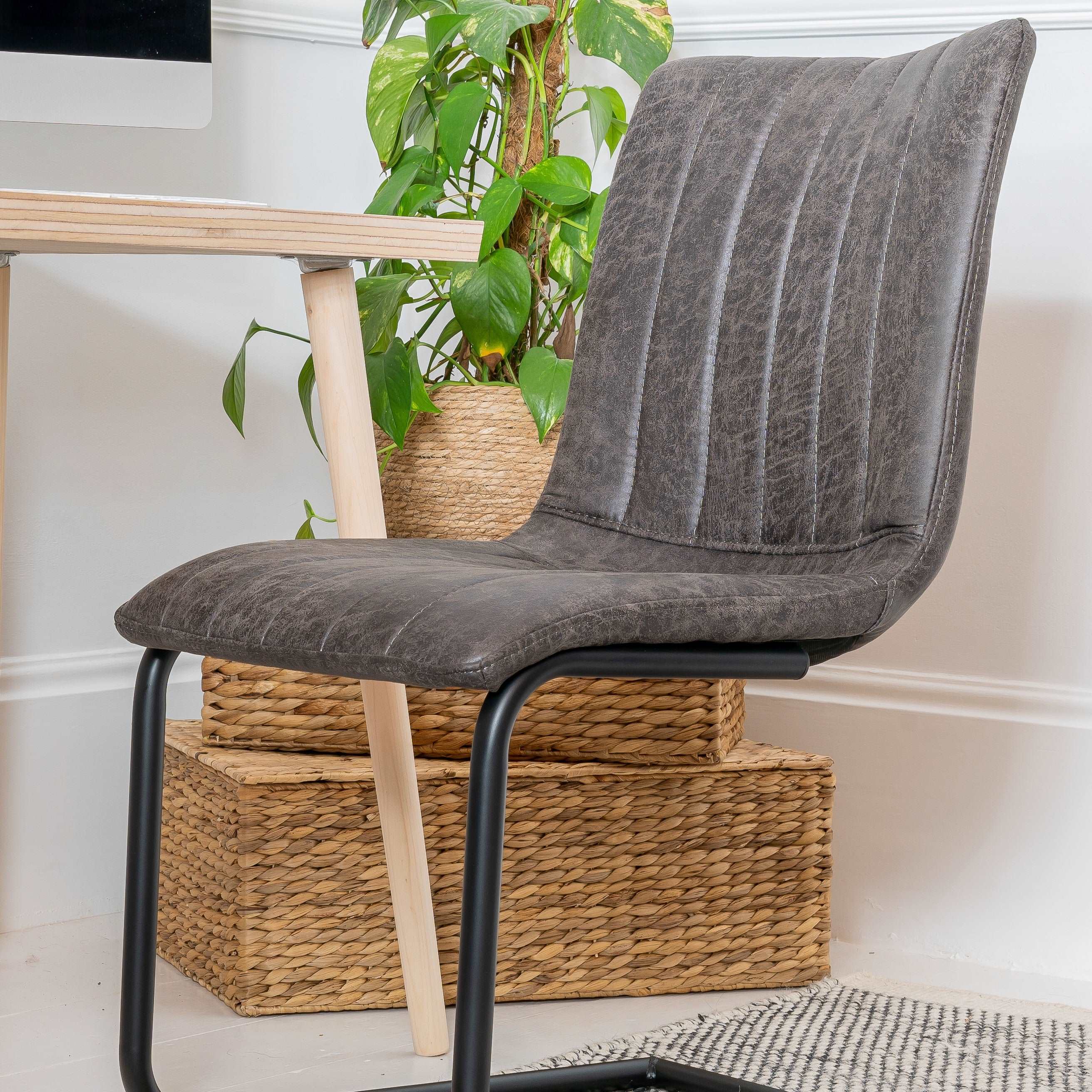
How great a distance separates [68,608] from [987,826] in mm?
1084

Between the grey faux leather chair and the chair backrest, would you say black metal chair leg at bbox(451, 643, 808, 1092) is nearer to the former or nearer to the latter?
the grey faux leather chair

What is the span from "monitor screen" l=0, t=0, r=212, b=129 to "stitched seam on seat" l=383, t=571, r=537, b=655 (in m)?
0.70

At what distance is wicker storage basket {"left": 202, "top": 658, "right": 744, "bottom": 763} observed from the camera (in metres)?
1.34

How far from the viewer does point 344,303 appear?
1098 millimetres

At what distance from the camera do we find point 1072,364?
4.95 feet

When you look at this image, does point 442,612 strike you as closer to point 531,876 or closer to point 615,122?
point 531,876

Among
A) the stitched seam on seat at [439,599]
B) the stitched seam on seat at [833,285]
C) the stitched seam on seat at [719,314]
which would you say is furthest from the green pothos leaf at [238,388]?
the stitched seam on seat at [439,599]

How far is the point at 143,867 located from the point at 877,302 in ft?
2.10

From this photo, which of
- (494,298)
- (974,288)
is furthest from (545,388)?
(974,288)

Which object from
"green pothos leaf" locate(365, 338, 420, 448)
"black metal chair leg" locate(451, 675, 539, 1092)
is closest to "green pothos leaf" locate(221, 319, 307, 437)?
"green pothos leaf" locate(365, 338, 420, 448)

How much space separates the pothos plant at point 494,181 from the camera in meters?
1.42

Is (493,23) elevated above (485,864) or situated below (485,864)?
above

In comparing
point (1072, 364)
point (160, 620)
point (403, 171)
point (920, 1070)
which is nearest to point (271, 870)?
point (160, 620)

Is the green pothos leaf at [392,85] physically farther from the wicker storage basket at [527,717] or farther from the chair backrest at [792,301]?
the wicker storage basket at [527,717]
